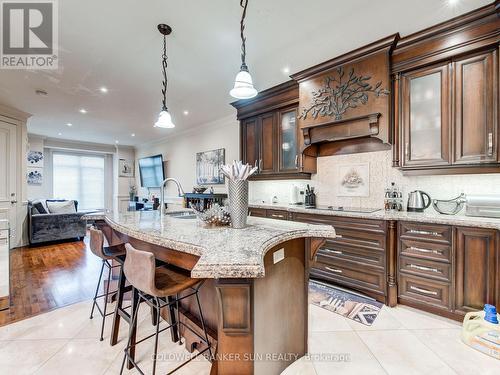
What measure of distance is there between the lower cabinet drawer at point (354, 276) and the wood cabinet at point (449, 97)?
1261 millimetres

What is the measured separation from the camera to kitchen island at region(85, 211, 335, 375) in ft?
3.47

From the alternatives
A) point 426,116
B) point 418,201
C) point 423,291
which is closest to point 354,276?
point 423,291

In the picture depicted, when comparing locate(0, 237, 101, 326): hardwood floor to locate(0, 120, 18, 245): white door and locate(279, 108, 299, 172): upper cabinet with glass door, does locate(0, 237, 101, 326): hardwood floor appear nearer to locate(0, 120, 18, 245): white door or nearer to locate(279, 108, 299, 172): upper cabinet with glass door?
locate(0, 120, 18, 245): white door

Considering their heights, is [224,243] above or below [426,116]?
below

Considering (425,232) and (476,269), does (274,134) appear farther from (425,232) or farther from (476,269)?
(476,269)

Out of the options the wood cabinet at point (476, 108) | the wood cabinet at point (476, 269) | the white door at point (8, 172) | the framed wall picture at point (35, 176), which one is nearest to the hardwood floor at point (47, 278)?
the white door at point (8, 172)

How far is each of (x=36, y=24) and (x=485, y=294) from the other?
4.82m

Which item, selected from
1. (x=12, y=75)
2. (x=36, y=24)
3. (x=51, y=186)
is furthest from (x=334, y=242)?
(x=51, y=186)

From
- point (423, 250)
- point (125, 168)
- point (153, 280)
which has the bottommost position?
point (423, 250)

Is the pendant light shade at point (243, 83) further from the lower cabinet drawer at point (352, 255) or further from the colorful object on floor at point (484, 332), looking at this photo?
the colorful object on floor at point (484, 332)

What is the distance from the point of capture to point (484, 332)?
1.81 metres

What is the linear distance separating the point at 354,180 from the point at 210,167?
347 centimetres

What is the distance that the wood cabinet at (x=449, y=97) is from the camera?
2098 millimetres

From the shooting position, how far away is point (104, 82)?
343cm
